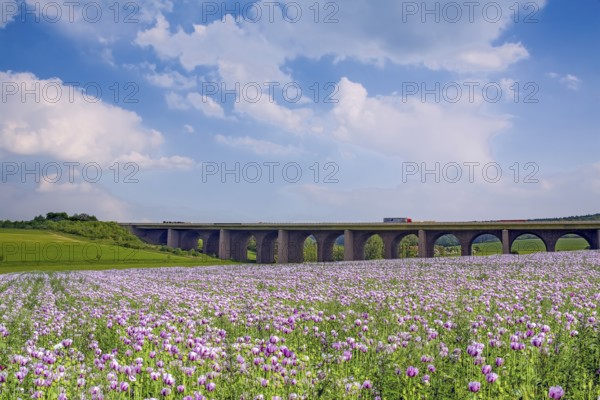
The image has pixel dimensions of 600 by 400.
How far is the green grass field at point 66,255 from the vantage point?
48.0 metres

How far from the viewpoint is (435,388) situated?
178 inches

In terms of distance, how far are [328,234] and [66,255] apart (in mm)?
34491

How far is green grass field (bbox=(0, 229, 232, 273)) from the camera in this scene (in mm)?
47969

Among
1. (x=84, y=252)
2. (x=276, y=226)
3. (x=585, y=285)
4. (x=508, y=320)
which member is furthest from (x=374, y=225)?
(x=508, y=320)

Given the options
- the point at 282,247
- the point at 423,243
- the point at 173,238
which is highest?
the point at 173,238

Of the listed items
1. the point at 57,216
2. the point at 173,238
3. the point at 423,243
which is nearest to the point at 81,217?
the point at 57,216

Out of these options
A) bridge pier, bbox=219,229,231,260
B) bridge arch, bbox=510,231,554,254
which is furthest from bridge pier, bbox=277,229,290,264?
bridge arch, bbox=510,231,554,254

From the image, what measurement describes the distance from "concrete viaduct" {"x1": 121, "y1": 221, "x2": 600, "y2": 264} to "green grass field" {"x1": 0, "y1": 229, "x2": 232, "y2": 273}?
17.1m

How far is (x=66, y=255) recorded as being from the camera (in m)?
56.4

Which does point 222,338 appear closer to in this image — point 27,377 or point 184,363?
point 184,363

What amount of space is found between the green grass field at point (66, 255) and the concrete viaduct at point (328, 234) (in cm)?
1711

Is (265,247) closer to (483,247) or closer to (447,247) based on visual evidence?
(447,247)

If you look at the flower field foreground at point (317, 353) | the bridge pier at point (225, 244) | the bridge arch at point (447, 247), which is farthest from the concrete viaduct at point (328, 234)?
the flower field foreground at point (317, 353)

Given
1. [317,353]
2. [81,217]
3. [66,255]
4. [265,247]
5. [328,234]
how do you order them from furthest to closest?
[81,217]
[265,247]
[328,234]
[66,255]
[317,353]
